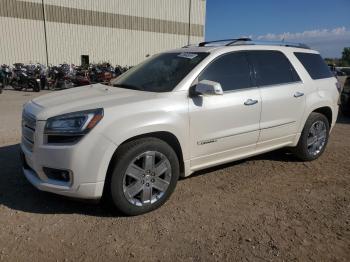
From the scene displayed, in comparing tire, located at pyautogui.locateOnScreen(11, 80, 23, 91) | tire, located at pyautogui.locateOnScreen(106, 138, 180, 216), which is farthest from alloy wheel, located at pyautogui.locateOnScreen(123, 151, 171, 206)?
tire, located at pyautogui.locateOnScreen(11, 80, 23, 91)

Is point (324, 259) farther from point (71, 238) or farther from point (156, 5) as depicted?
point (156, 5)

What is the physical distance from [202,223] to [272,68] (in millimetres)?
2481

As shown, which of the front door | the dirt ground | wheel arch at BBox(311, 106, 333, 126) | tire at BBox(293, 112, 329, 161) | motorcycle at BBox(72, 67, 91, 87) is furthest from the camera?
motorcycle at BBox(72, 67, 91, 87)

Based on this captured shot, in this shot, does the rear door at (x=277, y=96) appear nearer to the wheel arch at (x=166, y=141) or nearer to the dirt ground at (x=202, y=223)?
the dirt ground at (x=202, y=223)

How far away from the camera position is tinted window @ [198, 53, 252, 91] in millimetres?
4133

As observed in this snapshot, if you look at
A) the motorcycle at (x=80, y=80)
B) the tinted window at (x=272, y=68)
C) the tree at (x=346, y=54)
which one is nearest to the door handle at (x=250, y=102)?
the tinted window at (x=272, y=68)

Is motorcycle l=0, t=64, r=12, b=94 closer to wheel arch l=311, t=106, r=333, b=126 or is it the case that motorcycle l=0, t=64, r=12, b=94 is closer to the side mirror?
wheel arch l=311, t=106, r=333, b=126

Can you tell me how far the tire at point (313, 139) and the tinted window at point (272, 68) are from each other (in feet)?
2.47

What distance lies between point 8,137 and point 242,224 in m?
5.20

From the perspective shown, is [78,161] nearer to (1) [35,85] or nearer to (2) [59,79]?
(1) [35,85]

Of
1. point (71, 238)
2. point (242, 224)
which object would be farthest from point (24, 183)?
point (242, 224)

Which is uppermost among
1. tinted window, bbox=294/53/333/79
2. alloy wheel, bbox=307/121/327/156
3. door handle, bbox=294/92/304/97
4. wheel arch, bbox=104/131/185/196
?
tinted window, bbox=294/53/333/79

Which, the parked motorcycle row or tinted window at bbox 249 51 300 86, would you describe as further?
the parked motorcycle row

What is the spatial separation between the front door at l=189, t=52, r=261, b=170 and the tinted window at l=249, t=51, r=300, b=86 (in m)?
0.19
